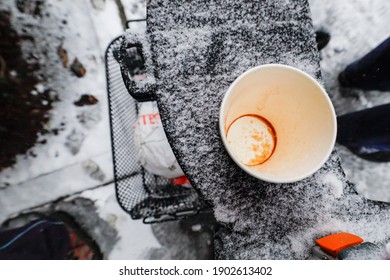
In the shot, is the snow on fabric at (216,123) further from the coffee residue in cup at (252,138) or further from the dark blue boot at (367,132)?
the dark blue boot at (367,132)

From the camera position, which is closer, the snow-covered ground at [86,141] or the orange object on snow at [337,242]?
the orange object on snow at [337,242]

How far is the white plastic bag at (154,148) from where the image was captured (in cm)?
85

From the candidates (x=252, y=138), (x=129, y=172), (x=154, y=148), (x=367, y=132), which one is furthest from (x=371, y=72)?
(x=129, y=172)

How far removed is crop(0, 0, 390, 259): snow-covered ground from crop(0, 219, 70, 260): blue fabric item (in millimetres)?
135

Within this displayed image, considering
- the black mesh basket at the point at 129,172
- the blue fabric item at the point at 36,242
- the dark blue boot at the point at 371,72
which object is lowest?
the blue fabric item at the point at 36,242

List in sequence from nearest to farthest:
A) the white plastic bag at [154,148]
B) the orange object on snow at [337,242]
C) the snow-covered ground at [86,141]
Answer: the orange object on snow at [337,242] < the white plastic bag at [154,148] < the snow-covered ground at [86,141]

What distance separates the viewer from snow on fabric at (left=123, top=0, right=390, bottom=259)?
0.58 meters

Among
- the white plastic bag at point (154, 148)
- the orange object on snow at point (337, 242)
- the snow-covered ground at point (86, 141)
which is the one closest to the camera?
the orange object on snow at point (337, 242)

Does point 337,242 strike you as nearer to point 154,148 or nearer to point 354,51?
point 154,148

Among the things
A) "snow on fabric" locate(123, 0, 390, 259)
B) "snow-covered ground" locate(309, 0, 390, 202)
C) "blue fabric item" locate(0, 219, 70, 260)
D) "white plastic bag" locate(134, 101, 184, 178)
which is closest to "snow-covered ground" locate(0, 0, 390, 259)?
"snow-covered ground" locate(309, 0, 390, 202)

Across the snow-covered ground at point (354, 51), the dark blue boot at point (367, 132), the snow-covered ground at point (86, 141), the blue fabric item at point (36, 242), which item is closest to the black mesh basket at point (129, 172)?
the snow-covered ground at point (86, 141)

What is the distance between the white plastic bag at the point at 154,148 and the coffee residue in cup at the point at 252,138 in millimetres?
277
